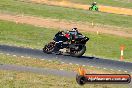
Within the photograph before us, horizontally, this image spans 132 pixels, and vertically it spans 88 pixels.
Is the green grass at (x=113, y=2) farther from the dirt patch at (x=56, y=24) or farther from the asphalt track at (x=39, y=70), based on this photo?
the asphalt track at (x=39, y=70)

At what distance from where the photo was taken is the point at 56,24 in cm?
4681

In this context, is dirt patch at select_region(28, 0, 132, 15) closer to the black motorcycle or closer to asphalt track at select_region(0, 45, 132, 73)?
asphalt track at select_region(0, 45, 132, 73)

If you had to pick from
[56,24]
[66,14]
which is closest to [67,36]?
[56,24]

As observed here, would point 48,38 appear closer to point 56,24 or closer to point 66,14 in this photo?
point 56,24

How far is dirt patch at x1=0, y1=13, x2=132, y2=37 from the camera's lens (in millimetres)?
46031

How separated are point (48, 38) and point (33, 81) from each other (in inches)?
882

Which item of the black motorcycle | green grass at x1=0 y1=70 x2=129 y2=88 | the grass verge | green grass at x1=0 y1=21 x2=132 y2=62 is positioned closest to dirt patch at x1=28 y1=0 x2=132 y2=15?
the grass verge

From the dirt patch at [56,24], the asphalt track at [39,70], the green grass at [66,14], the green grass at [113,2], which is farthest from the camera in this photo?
the green grass at [113,2]


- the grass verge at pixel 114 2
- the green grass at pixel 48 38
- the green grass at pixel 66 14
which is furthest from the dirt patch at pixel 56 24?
the grass verge at pixel 114 2

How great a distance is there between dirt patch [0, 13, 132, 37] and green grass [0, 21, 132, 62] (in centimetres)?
163

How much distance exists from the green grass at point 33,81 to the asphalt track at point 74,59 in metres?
5.77

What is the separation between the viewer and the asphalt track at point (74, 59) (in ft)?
83.3

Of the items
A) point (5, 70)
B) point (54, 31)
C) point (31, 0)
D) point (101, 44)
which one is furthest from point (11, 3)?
point (5, 70)

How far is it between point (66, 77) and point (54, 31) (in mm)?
23323
